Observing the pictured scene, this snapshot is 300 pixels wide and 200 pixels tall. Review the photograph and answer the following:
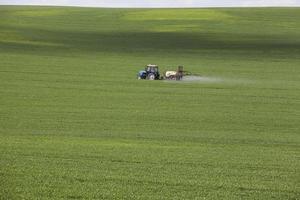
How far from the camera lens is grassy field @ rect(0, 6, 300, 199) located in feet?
42.9

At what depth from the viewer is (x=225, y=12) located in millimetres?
99938

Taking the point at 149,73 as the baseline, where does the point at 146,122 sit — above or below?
below

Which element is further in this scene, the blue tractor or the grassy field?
the blue tractor

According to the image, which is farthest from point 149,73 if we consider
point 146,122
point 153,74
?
point 146,122

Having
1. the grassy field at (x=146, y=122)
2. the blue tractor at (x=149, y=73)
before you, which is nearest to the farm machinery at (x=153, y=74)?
the blue tractor at (x=149, y=73)

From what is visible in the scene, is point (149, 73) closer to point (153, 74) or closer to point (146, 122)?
point (153, 74)

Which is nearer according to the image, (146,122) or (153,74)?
(146,122)

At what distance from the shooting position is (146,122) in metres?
22.9

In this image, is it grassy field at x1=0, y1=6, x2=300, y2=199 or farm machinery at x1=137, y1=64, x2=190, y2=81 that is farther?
farm machinery at x1=137, y1=64, x2=190, y2=81

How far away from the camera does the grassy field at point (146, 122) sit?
13.1 meters

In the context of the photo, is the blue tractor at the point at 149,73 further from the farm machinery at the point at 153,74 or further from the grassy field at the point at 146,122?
the grassy field at the point at 146,122

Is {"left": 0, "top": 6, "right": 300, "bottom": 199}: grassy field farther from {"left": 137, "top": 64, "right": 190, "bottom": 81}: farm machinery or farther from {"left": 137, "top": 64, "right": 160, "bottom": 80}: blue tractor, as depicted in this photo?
{"left": 137, "top": 64, "right": 190, "bottom": 81}: farm machinery

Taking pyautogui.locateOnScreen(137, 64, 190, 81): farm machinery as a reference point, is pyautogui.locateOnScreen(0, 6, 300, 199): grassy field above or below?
below

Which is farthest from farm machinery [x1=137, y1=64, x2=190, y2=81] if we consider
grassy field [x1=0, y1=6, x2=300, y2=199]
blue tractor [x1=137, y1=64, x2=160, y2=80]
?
grassy field [x1=0, y1=6, x2=300, y2=199]
